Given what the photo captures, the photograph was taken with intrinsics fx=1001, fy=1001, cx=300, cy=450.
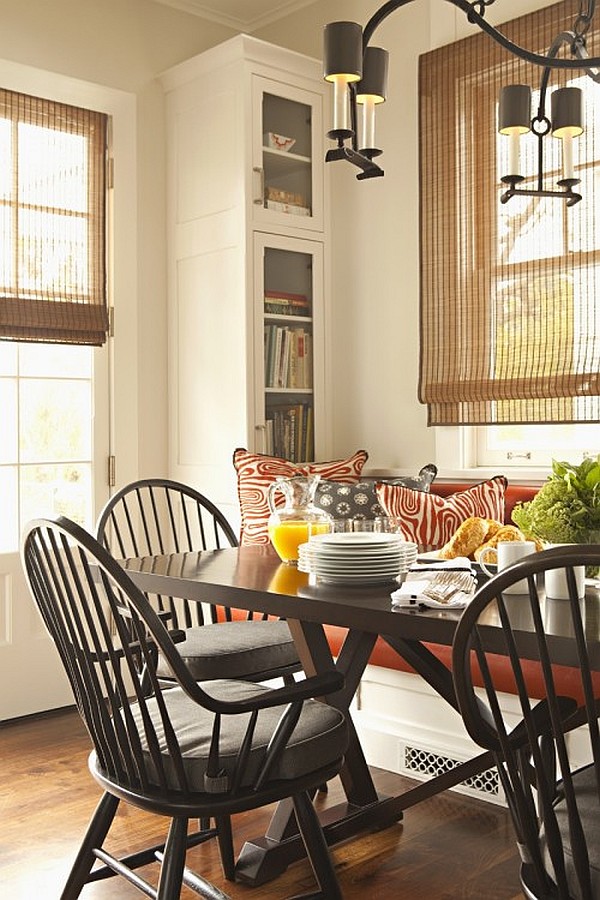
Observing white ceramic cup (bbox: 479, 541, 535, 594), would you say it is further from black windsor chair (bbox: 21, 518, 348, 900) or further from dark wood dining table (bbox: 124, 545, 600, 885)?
black windsor chair (bbox: 21, 518, 348, 900)

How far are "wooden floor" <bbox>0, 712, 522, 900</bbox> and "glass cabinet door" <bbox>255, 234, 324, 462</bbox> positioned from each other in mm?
1571

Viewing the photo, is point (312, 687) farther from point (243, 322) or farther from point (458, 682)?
point (243, 322)

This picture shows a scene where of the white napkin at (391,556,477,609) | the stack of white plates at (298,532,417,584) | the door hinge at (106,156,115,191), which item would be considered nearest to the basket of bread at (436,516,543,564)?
the white napkin at (391,556,477,609)

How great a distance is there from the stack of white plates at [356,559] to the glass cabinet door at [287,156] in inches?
88.3

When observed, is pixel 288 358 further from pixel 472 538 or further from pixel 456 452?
pixel 472 538

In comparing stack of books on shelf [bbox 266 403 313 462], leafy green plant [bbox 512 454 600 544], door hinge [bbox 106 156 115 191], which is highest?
door hinge [bbox 106 156 115 191]

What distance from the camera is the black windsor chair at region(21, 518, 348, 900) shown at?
5.83ft

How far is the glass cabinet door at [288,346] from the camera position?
13.7 ft

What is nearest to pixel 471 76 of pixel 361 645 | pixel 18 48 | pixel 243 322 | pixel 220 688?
pixel 243 322

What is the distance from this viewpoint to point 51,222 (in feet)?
13.5

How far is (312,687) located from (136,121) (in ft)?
10.7

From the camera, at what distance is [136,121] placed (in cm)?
439

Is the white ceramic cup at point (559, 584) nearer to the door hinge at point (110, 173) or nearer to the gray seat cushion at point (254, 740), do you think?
the gray seat cushion at point (254, 740)

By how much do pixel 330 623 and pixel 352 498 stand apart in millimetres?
1652
